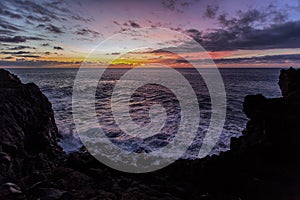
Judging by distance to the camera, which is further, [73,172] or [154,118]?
[154,118]

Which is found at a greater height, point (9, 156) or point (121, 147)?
point (9, 156)

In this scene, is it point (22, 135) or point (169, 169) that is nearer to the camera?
point (22, 135)

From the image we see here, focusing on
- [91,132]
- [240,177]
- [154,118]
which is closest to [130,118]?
[154,118]

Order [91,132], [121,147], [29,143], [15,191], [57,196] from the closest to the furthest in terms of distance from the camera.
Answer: [15,191]
[57,196]
[29,143]
[121,147]
[91,132]

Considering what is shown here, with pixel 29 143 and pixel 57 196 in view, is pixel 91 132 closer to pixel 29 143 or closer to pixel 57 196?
pixel 29 143

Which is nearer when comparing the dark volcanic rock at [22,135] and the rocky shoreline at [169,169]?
the rocky shoreline at [169,169]

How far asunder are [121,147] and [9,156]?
24.8 ft

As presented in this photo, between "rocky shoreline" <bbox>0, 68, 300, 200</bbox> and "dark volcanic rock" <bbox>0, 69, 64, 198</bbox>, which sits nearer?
"rocky shoreline" <bbox>0, 68, 300, 200</bbox>

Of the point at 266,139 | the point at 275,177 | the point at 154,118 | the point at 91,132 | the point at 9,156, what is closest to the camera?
the point at 275,177

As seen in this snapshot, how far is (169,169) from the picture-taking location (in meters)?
10.8

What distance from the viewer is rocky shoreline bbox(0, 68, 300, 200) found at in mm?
7613

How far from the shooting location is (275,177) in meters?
8.20

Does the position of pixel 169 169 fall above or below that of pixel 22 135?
below

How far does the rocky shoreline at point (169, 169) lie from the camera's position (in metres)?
7.61
